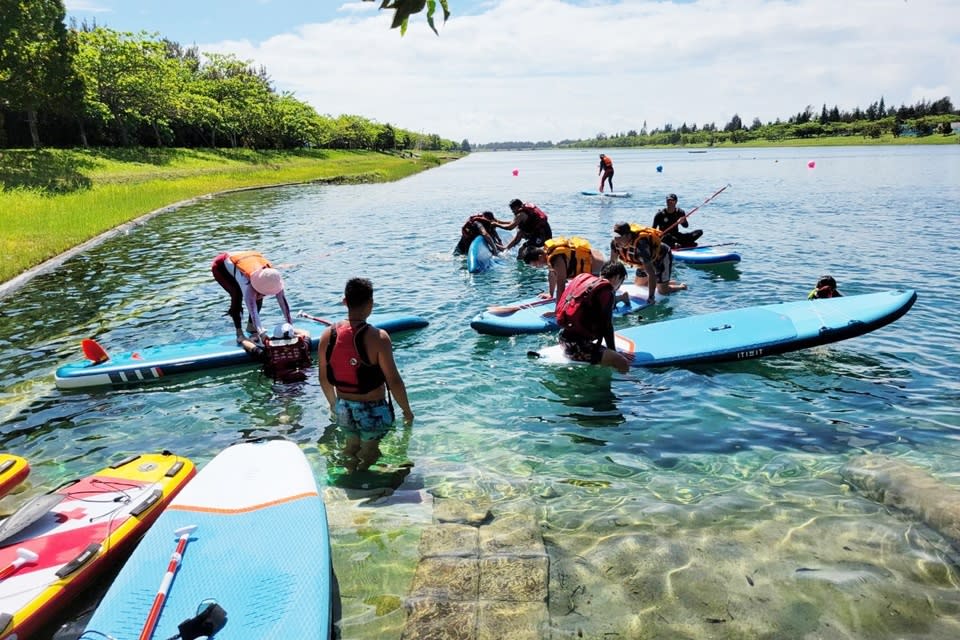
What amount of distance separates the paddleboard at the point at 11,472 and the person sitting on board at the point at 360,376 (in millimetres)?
2891

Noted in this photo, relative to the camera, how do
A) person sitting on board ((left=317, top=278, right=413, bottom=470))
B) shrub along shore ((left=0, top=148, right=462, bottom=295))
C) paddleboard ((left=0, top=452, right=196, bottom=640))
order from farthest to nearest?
1. shrub along shore ((left=0, top=148, right=462, bottom=295))
2. person sitting on board ((left=317, top=278, right=413, bottom=470))
3. paddleboard ((left=0, top=452, right=196, bottom=640))

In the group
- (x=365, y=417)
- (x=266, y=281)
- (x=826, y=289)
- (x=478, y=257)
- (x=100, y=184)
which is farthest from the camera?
(x=100, y=184)

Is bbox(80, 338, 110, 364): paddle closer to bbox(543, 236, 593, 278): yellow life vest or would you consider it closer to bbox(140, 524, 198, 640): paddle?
bbox(140, 524, 198, 640): paddle

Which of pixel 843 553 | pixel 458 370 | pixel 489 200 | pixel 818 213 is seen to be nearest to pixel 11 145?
pixel 489 200

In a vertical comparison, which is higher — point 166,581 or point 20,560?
point 166,581

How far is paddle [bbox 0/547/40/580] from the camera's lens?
4.10 metres

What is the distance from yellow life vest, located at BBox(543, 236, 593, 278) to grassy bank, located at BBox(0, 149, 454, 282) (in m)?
12.6

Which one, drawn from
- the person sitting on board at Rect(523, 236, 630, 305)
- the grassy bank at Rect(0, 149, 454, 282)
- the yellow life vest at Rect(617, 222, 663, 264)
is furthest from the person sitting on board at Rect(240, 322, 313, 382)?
the grassy bank at Rect(0, 149, 454, 282)

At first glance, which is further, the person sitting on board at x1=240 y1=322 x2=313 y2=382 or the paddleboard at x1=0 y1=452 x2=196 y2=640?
the person sitting on board at x1=240 y1=322 x2=313 y2=382

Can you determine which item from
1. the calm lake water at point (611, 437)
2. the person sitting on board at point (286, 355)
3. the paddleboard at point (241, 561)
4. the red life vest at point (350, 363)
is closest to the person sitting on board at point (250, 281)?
the person sitting on board at point (286, 355)

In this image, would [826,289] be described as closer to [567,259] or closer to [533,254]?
[567,259]

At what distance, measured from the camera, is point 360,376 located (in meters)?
5.48

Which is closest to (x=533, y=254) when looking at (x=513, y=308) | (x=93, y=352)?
(x=513, y=308)

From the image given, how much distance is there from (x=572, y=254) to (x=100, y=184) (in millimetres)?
29339
